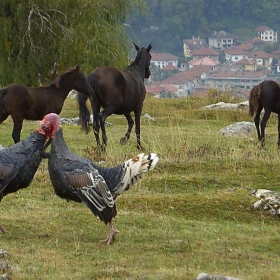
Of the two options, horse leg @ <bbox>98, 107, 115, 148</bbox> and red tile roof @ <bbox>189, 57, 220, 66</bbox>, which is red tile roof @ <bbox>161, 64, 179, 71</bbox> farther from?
horse leg @ <bbox>98, 107, 115, 148</bbox>

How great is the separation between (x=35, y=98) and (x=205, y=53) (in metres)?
89.7

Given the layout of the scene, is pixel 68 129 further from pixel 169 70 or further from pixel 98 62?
pixel 169 70

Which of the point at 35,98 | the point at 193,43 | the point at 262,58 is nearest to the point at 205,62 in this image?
the point at 262,58

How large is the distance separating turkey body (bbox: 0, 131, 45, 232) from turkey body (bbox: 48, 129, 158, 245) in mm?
184

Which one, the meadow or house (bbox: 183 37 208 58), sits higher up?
the meadow

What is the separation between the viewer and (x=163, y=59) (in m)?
91.9

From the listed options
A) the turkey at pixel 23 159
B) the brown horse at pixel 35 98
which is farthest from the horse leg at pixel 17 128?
the turkey at pixel 23 159

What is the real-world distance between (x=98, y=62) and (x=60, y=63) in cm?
112

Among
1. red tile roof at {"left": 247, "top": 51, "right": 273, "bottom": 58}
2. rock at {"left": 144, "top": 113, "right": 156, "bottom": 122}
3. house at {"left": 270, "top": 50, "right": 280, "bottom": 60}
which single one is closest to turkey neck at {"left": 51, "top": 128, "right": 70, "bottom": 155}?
rock at {"left": 144, "top": 113, "right": 156, "bottom": 122}

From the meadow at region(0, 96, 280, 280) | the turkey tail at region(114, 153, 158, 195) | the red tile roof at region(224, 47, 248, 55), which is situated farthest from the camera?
the red tile roof at region(224, 47, 248, 55)

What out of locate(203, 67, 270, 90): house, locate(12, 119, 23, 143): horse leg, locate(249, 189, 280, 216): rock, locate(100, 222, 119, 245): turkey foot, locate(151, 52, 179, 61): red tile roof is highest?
locate(100, 222, 119, 245): turkey foot

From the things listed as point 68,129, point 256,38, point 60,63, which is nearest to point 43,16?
point 60,63

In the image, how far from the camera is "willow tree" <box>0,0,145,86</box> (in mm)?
21969

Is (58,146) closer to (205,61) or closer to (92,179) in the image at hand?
(92,179)
